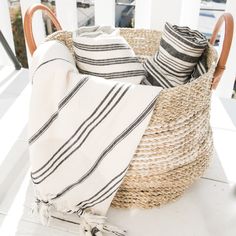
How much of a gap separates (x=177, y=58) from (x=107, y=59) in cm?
15

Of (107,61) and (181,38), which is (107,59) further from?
(181,38)

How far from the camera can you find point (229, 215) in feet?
2.11

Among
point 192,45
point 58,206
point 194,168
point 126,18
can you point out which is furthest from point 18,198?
point 126,18

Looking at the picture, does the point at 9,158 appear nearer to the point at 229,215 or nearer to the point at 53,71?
the point at 53,71

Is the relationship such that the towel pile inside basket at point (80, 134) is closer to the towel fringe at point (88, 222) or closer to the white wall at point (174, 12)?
the towel fringe at point (88, 222)

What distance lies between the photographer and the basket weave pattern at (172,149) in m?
0.55

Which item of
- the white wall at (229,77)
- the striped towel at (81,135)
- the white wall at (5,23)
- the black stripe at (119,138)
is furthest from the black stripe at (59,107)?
the white wall at (5,23)

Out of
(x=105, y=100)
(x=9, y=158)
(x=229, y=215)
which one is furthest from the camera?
(x=9, y=158)

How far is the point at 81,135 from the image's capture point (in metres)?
0.56

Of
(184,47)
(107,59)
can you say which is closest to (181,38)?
(184,47)

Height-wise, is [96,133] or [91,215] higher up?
[96,133]

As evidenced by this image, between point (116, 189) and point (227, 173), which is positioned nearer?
point (116, 189)

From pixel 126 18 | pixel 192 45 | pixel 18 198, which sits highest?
pixel 192 45

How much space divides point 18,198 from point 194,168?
354 mm
